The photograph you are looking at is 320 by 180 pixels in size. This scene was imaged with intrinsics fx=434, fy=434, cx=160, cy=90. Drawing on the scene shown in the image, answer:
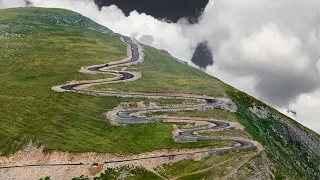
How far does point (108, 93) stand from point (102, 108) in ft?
70.1

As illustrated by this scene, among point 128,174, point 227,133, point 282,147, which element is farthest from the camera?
point 282,147

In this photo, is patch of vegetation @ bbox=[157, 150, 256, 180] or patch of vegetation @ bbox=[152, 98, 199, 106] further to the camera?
patch of vegetation @ bbox=[152, 98, 199, 106]

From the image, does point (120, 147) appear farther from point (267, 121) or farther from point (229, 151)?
point (267, 121)

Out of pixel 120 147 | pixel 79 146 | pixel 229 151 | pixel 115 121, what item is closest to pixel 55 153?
pixel 79 146

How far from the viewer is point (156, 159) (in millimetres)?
134000

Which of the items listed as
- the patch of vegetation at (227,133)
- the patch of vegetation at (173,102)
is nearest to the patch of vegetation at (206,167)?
the patch of vegetation at (227,133)

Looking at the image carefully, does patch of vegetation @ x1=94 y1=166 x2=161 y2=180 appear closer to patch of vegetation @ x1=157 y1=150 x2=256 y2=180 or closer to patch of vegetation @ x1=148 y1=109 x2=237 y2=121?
patch of vegetation @ x1=157 y1=150 x2=256 y2=180

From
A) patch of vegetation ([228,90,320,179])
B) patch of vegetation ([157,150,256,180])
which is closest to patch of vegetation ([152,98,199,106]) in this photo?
patch of vegetation ([228,90,320,179])

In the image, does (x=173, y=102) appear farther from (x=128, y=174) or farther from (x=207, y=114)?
(x=128, y=174)

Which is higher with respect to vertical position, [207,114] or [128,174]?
[207,114]

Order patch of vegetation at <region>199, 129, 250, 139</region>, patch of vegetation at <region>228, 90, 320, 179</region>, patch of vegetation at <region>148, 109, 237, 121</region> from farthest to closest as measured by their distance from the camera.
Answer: patch of vegetation at <region>148, 109, 237, 121</region> < patch of vegetation at <region>199, 129, 250, 139</region> < patch of vegetation at <region>228, 90, 320, 179</region>

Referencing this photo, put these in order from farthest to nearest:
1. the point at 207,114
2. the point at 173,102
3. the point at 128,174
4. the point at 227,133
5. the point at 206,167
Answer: the point at 173,102
the point at 207,114
the point at 227,133
the point at 128,174
the point at 206,167

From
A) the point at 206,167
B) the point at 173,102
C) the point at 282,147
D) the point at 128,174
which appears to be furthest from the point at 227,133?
the point at 173,102

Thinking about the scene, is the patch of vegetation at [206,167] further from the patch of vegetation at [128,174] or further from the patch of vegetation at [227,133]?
the patch of vegetation at [227,133]
